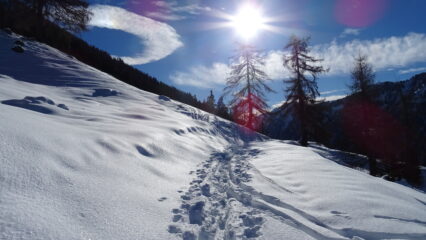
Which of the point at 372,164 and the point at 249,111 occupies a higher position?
the point at 249,111

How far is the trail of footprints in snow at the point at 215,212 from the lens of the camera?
118 inches

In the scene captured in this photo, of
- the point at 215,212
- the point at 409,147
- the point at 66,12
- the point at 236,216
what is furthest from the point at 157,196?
the point at 409,147

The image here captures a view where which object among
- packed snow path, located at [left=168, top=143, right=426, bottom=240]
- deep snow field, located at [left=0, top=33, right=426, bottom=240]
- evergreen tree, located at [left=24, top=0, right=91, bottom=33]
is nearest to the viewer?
deep snow field, located at [left=0, top=33, right=426, bottom=240]

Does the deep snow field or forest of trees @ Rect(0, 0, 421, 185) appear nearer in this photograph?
the deep snow field

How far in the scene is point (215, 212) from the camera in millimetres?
3641

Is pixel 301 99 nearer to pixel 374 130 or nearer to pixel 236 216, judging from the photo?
pixel 374 130

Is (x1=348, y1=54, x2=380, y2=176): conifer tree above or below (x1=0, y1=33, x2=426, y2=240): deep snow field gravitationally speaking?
above

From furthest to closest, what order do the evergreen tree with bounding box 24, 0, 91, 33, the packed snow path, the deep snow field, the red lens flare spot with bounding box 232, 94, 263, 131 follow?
the red lens flare spot with bounding box 232, 94, 263, 131, the evergreen tree with bounding box 24, 0, 91, 33, the packed snow path, the deep snow field

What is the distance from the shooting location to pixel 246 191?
15.3 feet

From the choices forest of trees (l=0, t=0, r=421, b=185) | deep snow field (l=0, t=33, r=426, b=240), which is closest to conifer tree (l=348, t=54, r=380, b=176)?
forest of trees (l=0, t=0, r=421, b=185)

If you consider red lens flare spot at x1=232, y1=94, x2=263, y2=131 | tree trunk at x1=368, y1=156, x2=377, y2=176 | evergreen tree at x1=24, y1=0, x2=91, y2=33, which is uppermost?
evergreen tree at x1=24, y1=0, x2=91, y2=33

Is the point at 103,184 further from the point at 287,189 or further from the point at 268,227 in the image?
the point at 287,189

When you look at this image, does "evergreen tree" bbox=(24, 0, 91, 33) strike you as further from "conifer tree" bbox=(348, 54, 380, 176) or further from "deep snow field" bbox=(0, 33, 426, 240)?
"conifer tree" bbox=(348, 54, 380, 176)

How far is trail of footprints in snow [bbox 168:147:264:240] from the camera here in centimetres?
299
